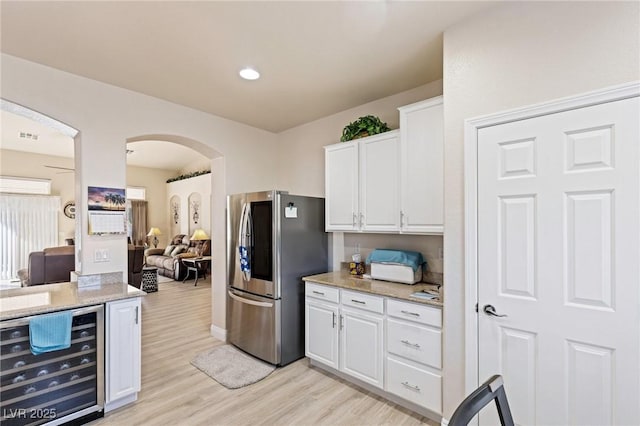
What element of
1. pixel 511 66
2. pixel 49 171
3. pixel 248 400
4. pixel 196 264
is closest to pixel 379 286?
pixel 248 400

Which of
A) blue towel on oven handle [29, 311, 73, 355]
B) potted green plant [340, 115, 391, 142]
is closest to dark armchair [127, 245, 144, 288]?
blue towel on oven handle [29, 311, 73, 355]

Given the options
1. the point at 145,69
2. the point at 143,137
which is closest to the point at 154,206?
the point at 143,137

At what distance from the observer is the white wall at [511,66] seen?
58.1 inches

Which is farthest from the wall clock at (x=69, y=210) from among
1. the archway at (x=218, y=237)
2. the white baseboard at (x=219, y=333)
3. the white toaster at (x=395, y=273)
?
the white toaster at (x=395, y=273)

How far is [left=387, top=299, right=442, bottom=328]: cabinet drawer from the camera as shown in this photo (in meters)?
2.11

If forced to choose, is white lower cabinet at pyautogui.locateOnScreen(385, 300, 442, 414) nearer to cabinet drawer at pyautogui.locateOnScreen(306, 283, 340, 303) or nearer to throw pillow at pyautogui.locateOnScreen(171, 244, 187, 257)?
cabinet drawer at pyautogui.locateOnScreen(306, 283, 340, 303)

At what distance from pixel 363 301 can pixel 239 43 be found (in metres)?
2.26

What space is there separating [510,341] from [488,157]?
112cm

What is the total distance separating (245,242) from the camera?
10.8 ft

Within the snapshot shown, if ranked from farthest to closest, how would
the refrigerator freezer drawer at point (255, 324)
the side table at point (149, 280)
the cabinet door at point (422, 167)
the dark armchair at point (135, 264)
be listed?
1. the side table at point (149, 280)
2. the dark armchair at point (135, 264)
3. the refrigerator freezer drawer at point (255, 324)
4. the cabinet door at point (422, 167)

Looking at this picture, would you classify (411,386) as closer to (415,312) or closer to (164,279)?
(415,312)

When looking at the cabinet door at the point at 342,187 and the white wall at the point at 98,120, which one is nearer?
the white wall at the point at 98,120

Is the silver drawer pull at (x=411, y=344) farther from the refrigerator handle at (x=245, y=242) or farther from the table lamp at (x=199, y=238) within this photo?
the table lamp at (x=199, y=238)

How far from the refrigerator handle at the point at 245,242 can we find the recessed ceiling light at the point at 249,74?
130 centimetres
